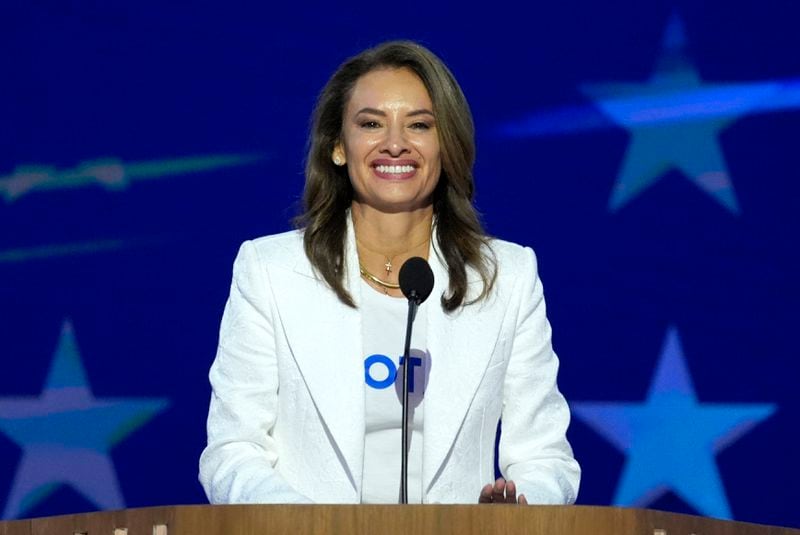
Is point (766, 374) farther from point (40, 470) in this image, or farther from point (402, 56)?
point (40, 470)

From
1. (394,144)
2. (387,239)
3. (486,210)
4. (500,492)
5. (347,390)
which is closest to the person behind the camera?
(500,492)

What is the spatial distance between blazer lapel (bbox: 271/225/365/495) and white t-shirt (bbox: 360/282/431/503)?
34 mm

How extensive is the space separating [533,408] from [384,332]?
31 cm

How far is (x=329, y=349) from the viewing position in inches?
112

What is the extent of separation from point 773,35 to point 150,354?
1610mm

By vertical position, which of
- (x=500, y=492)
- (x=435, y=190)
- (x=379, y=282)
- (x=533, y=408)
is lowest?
(x=500, y=492)

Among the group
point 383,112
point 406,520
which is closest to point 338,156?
point 383,112

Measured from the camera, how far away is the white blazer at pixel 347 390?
276 cm

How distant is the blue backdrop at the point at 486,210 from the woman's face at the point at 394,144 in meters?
0.60

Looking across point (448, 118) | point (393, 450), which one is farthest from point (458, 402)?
point (448, 118)

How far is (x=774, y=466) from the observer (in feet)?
11.5

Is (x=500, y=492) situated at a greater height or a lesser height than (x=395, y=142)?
lesser

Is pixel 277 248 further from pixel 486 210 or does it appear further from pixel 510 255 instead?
pixel 486 210

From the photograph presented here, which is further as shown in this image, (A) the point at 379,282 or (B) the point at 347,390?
(A) the point at 379,282
